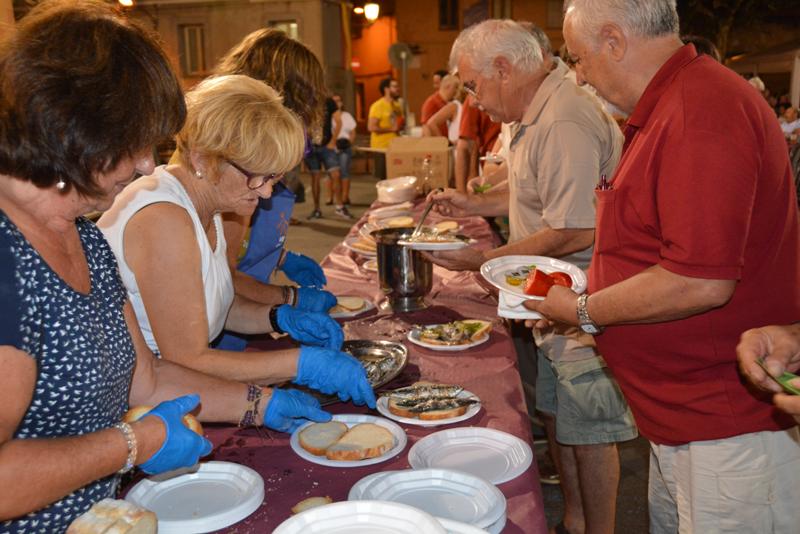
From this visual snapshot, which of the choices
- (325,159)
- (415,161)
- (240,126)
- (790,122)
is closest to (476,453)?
(240,126)

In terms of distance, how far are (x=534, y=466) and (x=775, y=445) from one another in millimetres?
587

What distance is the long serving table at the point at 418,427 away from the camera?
1.32 meters

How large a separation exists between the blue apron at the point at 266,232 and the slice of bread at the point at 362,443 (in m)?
1.23

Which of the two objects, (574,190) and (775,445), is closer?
(775,445)

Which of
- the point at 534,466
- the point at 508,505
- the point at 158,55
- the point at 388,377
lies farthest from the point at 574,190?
the point at 158,55

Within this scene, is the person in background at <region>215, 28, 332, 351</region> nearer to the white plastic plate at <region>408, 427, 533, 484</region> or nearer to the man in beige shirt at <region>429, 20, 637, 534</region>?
the man in beige shirt at <region>429, 20, 637, 534</region>

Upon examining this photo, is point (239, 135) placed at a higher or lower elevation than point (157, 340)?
higher

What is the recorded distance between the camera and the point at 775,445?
156cm

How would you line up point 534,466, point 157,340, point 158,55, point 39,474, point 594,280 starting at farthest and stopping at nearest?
1. point 594,280
2. point 157,340
3. point 534,466
4. point 158,55
5. point 39,474

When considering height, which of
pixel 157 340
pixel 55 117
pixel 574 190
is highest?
pixel 55 117

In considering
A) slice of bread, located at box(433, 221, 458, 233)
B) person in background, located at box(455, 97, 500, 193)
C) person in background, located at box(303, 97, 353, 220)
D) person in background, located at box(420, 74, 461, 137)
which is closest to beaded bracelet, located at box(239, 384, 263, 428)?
slice of bread, located at box(433, 221, 458, 233)

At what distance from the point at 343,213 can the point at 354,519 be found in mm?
8936

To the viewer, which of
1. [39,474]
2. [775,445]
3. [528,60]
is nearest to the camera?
[39,474]

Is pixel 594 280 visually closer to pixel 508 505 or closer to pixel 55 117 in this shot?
pixel 508 505
